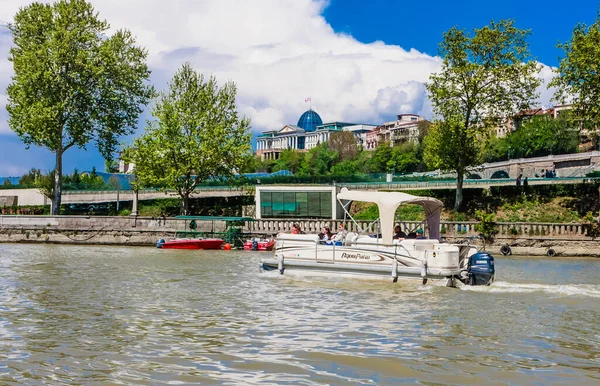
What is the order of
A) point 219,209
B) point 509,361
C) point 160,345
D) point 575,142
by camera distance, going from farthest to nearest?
point 575,142 → point 219,209 → point 160,345 → point 509,361

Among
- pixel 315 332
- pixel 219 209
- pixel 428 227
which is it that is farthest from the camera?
pixel 219 209

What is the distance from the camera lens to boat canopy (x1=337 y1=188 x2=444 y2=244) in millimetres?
26828

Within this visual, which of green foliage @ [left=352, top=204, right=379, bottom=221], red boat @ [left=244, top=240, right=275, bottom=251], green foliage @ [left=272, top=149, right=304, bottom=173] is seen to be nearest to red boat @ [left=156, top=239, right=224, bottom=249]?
red boat @ [left=244, top=240, right=275, bottom=251]

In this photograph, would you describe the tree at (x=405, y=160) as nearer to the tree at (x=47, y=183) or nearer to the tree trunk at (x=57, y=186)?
the tree at (x=47, y=183)

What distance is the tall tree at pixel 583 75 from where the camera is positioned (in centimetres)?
5416

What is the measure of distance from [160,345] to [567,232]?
41.3 meters

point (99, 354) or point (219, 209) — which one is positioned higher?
point (219, 209)

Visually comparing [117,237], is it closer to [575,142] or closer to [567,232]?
[567,232]

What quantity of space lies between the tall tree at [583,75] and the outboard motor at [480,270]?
33.4 metres

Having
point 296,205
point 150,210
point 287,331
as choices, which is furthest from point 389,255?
point 150,210

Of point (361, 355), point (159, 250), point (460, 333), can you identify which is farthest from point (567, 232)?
point (361, 355)

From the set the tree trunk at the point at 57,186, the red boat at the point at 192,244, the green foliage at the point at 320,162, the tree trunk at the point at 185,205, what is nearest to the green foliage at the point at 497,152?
the green foliage at the point at 320,162

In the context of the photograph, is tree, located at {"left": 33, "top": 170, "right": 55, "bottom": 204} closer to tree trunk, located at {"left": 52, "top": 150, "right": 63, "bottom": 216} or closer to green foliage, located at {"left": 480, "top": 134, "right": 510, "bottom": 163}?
tree trunk, located at {"left": 52, "top": 150, "right": 63, "bottom": 216}

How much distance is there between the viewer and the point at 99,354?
45.6 ft
